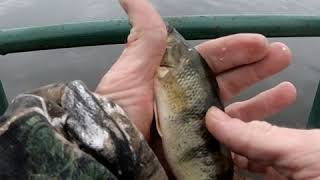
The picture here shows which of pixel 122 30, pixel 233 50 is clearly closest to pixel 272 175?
pixel 233 50

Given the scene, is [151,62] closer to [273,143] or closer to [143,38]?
[143,38]

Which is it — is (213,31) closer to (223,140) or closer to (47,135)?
(223,140)

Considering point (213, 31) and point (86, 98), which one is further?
point (213, 31)

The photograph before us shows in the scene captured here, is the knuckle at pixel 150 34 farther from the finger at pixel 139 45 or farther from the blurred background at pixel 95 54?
the blurred background at pixel 95 54

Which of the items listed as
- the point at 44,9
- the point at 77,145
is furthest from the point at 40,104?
the point at 44,9

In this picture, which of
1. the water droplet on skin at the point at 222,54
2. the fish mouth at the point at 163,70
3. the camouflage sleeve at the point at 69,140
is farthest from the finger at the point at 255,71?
the camouflage sleeve at the point at 69,140

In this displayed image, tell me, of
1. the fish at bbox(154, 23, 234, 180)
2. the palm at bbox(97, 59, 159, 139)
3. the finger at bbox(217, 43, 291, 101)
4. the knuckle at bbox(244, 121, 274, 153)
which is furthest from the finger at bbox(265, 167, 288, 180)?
the palm at bbox(97, 59, 159, 139)
